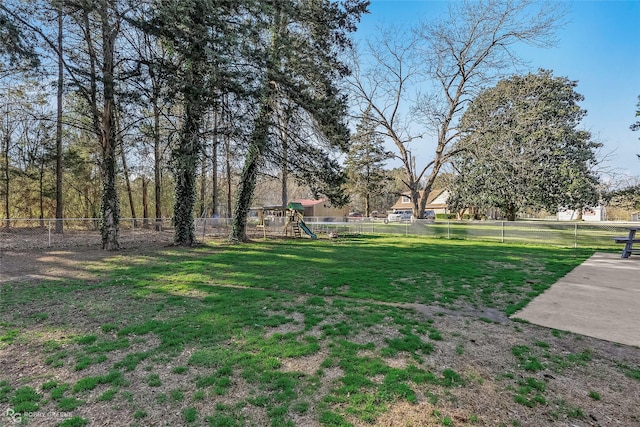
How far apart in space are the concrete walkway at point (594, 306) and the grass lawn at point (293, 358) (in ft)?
1.05

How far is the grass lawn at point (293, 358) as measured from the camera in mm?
2488

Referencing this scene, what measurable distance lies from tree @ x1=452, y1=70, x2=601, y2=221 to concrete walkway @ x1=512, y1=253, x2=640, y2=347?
8397mm

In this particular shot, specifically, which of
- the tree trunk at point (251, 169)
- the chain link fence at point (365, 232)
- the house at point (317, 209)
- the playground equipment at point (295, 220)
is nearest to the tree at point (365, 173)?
the house at point (317, 209)

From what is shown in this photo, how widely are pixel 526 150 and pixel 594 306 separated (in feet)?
39.9

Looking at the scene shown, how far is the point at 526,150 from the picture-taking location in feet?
49.0

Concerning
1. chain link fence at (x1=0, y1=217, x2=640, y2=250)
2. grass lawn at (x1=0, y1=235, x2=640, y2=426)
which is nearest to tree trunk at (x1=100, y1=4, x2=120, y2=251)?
chain link fence at (x1=0, y1=217, x2=640, y2=250)

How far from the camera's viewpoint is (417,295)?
5727 mm

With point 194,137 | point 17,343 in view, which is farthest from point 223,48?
point 17,343

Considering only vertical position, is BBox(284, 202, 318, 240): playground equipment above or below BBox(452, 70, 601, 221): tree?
below

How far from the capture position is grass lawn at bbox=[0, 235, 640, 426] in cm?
249

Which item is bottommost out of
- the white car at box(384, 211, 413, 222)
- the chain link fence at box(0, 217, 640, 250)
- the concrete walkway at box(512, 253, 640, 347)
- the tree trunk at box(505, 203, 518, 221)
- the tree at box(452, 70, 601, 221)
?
the concrete walkway at box(512, 253, 640, 347)

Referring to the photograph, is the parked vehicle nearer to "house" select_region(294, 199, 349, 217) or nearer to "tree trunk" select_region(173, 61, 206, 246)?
"house" select_region(294, 199, 349, 217)

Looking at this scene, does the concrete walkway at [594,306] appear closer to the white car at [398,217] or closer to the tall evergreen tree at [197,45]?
the tall evergreen tree at [197,45]

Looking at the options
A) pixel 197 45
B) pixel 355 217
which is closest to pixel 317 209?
pixel 355 217
